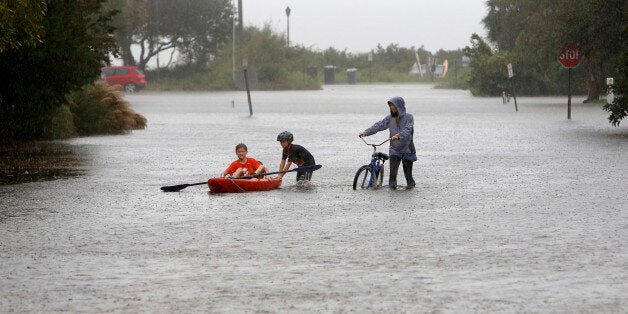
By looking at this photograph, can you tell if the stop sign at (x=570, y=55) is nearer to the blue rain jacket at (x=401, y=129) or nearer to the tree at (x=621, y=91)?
the tree at (x=621, y=91)

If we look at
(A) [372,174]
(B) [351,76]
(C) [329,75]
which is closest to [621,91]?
(A) [372,174]

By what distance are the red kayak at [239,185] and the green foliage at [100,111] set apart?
1363 centimetres

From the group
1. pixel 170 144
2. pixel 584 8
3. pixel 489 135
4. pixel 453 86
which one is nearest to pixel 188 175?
pixel 170 144

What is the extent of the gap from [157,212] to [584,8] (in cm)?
2567

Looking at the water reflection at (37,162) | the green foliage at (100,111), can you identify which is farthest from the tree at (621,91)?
the water reflection at (37,162)

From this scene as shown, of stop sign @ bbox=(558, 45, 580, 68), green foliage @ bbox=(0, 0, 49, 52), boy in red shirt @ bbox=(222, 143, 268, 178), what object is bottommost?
boy in red shirt @ bbox=(222, 143, 268, 178)

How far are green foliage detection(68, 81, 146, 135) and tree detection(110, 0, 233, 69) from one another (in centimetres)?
5882

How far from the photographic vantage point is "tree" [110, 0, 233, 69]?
90312 millimetres

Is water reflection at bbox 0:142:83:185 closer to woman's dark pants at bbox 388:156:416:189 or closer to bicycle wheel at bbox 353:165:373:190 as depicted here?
bicycle wheel at bbox 353:165:373:190

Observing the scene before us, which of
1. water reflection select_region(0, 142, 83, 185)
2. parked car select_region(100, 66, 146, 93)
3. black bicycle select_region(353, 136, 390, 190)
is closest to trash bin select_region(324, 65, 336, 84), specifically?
parked car select_region(100, 66, 146, 93)

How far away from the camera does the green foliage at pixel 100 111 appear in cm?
2919

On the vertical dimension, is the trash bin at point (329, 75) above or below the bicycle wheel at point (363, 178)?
below

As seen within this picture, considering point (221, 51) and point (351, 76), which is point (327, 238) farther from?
point (351, 76)

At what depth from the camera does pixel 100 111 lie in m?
30.0
